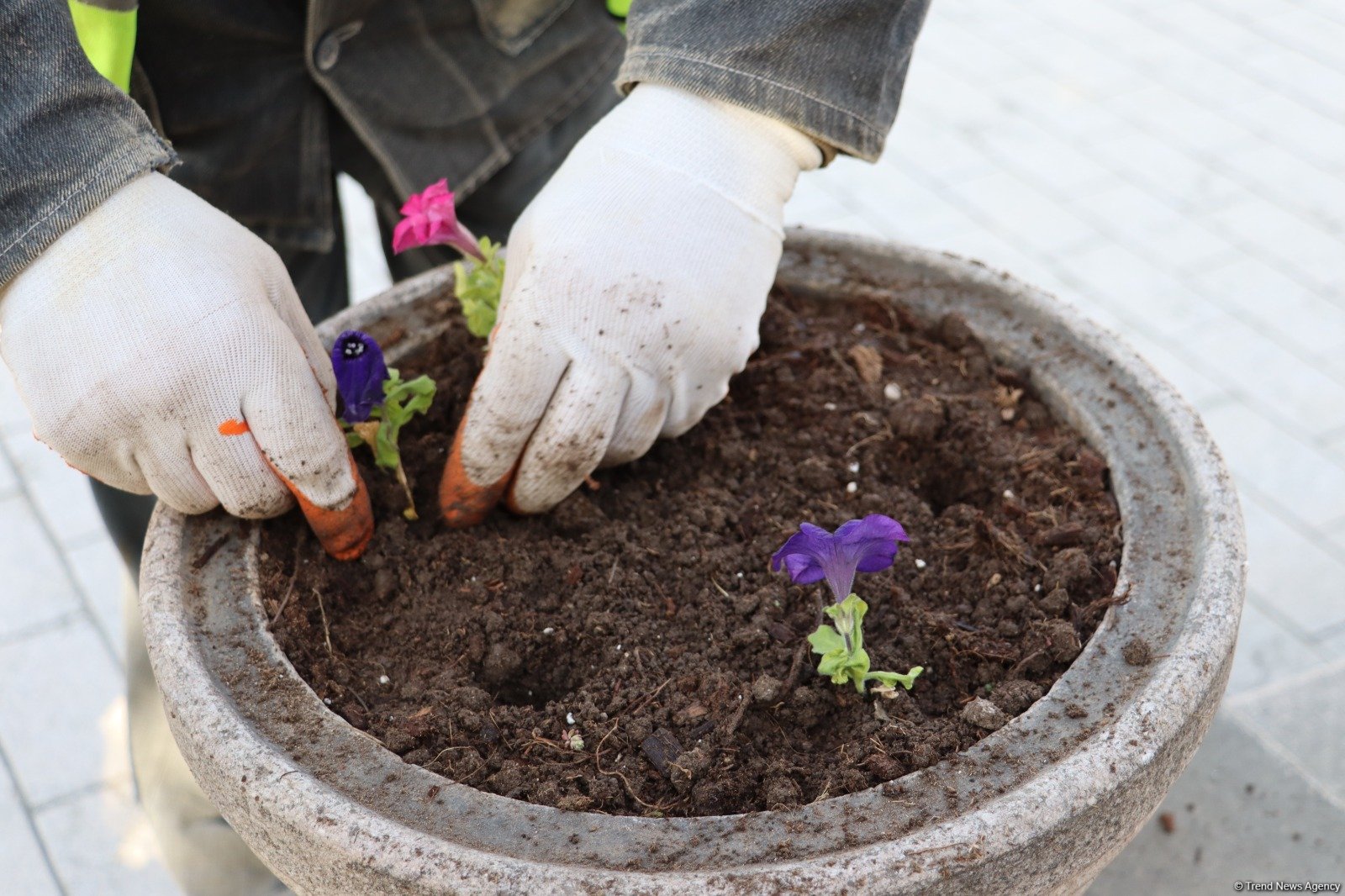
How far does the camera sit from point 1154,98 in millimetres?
4539

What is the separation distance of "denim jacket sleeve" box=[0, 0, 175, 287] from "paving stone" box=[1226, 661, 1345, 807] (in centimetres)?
235

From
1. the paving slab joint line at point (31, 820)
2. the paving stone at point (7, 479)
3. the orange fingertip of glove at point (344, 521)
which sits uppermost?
the orange fingertip of glove at point (344, 521)

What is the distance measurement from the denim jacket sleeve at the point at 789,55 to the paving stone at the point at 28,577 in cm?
208

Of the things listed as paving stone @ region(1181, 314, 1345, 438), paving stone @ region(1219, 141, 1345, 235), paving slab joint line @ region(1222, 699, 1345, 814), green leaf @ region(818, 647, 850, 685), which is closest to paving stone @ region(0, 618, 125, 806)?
green leaf @ region(818, 647, 850, 685)

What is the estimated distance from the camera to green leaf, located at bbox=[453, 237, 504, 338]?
1.64 metres

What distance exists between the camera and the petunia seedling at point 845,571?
1171 mm

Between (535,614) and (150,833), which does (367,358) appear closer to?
(535,614)

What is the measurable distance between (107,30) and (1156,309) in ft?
9.89

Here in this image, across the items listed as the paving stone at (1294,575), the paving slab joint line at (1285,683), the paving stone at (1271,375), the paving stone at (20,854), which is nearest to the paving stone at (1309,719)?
the paving slab joint line at (1285,683)

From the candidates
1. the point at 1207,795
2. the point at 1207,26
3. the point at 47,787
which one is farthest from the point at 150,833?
the point at 1207,26

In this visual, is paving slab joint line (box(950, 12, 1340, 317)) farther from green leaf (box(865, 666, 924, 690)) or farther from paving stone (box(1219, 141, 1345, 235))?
green leaf (box(865, 666, 924, 690))

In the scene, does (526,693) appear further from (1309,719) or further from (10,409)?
(10,409)

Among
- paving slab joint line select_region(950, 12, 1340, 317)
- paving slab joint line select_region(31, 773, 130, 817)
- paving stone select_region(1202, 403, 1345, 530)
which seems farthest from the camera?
paving slab joint line select_region(950, 12, 1340, 317)

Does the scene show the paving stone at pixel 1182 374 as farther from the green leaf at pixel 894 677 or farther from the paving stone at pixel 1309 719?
the green leaf at pixel 894 677
